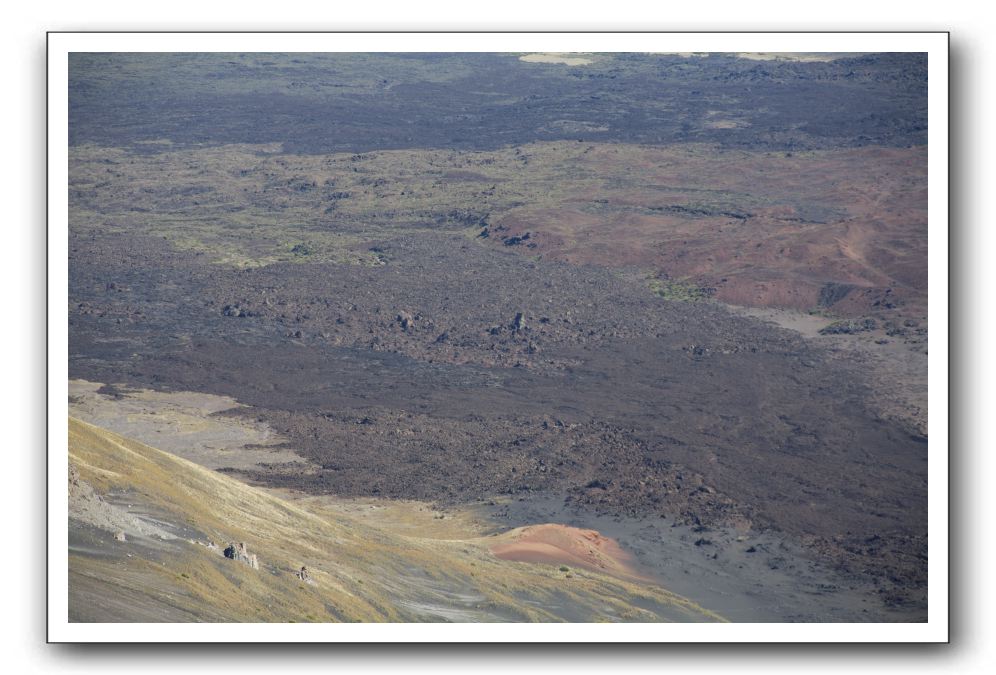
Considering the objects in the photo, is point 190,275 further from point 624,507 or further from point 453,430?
point 624,507

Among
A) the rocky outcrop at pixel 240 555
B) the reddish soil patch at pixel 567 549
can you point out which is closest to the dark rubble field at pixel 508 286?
the reddish soil patch at pixel 567 549

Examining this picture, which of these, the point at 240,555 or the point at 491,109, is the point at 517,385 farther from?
the point at 491,109

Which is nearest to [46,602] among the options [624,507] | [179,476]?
[179,476]

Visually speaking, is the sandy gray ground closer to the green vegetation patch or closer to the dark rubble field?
the dark rubble field

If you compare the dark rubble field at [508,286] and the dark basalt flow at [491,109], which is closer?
the dark rubble field at [508,286]

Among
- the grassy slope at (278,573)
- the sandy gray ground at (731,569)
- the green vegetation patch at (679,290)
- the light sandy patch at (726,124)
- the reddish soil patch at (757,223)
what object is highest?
the light sandy patch at (726,124)
